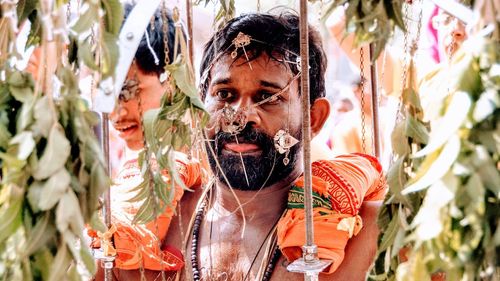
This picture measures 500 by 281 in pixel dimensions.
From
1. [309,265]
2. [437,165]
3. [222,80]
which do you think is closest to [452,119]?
[437,165]

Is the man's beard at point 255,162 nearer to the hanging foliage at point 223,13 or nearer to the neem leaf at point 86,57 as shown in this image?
the hanging foliage at point 223,13

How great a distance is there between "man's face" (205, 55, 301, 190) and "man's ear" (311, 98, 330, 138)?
111 millimetres

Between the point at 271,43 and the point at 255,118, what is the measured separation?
0.69 feet

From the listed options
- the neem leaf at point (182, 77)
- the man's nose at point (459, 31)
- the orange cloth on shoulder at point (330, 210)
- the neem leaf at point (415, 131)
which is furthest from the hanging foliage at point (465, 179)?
the man's nose at point (459, 31)

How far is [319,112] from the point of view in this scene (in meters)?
2.39

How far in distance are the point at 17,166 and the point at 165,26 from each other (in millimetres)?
558

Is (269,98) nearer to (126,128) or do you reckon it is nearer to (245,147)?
(245,147)

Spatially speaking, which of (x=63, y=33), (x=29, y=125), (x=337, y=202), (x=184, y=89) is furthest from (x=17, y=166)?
(x=337, y=202)

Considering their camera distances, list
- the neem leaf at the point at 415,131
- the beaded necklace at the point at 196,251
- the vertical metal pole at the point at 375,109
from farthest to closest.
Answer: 1. the vertical metal pole at the point at 375,109
2. the beaded necklace at the point at 196,251
3. the neem leaf at the point at 415,131

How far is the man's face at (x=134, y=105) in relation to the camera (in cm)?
256

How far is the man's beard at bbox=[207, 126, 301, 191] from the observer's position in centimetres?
223

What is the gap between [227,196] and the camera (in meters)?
2.34

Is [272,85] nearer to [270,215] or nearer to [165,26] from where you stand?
[270,215]

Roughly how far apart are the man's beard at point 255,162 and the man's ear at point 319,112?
12cm
